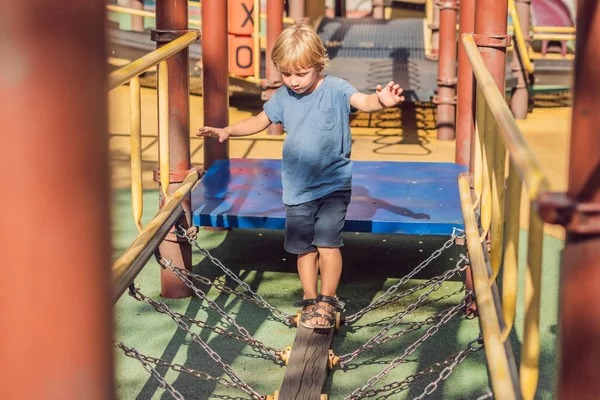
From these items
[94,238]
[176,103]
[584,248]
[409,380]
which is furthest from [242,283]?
[94,238]

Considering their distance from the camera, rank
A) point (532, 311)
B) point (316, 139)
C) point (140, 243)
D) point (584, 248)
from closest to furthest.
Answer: point (584, 248)
point (532, 311)
point (140, 243)
point (316, 139)

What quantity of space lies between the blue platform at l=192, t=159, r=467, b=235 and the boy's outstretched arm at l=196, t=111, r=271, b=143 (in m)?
0.78

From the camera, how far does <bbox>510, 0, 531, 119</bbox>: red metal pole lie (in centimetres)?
1020

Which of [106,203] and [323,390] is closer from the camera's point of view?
[106,203]

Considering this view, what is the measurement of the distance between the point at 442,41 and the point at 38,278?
25.9 feet

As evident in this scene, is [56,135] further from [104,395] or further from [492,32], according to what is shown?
[492,32]

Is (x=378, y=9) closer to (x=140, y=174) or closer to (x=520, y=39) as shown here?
(x=520, y=39)

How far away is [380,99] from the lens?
3422mm

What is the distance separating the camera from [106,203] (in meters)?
0.77

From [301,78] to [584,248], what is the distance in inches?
94.5

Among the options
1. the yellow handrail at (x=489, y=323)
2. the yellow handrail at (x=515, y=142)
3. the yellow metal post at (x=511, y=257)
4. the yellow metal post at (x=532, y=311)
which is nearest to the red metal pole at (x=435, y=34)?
the yellow handrail at (x=489, y=323)

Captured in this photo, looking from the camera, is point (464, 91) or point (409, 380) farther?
point (464, 91)

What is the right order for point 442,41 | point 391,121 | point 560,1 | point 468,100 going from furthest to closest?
point 560,1, point 391,121, point 442,41, point 468,100

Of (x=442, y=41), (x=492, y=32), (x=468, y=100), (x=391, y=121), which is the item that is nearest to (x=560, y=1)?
(x=391, y=121)
